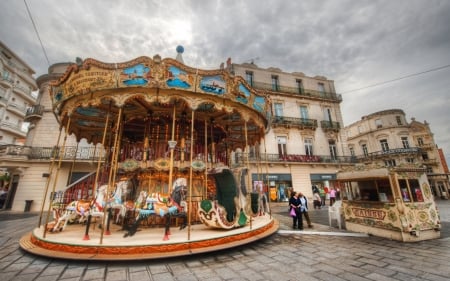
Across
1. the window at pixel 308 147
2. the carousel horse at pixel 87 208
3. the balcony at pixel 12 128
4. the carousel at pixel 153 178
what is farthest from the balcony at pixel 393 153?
the balcony at pixel 12 128

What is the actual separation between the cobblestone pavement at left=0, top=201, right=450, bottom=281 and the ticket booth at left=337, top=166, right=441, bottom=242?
0.47 metres

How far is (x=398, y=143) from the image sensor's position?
97.6 ft

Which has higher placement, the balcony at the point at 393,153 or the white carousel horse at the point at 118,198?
the balcony at the point at 393,153

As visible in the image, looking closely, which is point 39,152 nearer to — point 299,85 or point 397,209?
point 397,209

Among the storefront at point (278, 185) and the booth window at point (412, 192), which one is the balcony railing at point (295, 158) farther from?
the booth window at point (412, 192)

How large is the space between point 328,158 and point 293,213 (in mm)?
17031

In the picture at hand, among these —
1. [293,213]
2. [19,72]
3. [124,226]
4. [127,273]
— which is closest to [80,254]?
[127,273]

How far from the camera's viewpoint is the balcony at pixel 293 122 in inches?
829

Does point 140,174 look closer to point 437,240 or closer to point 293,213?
point 293,213

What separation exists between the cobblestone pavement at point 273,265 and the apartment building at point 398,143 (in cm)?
2858

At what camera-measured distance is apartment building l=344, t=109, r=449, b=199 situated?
2902 cm

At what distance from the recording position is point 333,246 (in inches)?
203

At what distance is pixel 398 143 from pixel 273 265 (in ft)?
122

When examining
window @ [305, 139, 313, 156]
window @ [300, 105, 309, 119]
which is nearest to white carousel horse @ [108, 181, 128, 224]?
window @ [305, 139, 313, 156]
